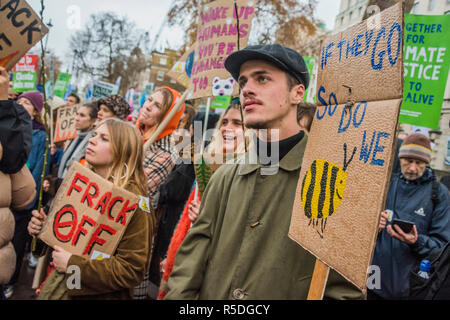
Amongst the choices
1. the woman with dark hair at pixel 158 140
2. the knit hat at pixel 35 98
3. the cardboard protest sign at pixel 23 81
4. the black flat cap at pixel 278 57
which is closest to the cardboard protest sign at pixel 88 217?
the woman with dark hair at pixel 158 140

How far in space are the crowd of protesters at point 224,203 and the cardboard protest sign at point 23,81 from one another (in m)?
2.93

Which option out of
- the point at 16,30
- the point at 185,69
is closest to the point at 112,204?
the point at 16,30

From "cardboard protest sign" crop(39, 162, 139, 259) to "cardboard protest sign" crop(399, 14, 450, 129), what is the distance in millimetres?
2749

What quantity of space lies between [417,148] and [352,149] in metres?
2.19

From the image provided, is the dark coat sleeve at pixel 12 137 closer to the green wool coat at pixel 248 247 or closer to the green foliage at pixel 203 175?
the green foliage at pixel 203 175

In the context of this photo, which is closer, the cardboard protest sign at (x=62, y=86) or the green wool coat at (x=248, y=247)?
the green wool coat at (x=248, y=247)

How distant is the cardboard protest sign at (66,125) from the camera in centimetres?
438

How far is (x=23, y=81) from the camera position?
204 inches

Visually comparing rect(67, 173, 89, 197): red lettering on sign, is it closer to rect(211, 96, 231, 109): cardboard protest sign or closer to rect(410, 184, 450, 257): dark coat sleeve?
rect(410, 184, 450, 257): dark coat sleeve

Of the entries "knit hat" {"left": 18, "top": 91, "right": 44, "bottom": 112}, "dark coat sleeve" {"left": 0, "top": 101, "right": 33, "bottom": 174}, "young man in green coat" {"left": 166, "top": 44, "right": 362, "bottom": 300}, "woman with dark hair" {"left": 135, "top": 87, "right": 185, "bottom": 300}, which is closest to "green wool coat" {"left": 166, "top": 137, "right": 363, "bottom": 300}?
"young man in green coat" {"left": 166, "top": 44, "right": 362, "bottom": 300}

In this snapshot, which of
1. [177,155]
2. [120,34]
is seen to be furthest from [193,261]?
[120,34]

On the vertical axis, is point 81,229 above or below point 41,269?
above

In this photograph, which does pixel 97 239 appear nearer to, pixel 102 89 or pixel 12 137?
pixel 12 137

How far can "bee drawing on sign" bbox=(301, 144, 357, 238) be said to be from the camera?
3.31 feet
